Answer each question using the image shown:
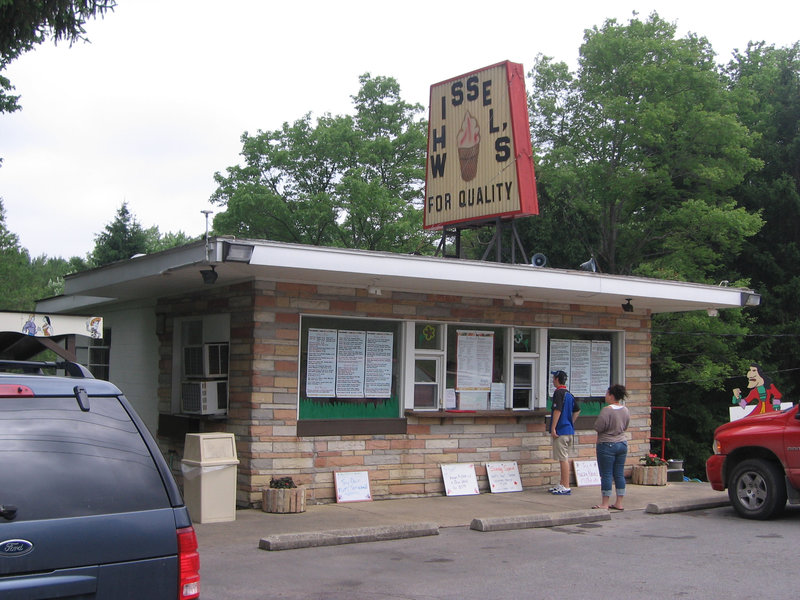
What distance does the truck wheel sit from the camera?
33.8ft

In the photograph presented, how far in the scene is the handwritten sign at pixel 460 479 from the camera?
1216cm

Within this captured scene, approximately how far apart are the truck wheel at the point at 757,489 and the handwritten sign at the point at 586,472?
3027 millimetres

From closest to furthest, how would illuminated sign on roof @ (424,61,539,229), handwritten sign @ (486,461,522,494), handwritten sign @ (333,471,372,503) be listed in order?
handwritten sign @ (333,471,372,503)
handwritten sign @ (486,461,522,494)
illuminated sign on roof @ (424,61,539,229)

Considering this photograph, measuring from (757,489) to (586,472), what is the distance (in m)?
3.53

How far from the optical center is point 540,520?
998 centimetres

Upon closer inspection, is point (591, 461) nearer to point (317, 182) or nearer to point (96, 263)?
point (317, 182)

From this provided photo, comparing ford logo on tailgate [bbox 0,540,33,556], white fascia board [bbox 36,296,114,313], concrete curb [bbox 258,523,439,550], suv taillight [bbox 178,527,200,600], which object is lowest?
concrete curb [bbox 258,523,439,550]

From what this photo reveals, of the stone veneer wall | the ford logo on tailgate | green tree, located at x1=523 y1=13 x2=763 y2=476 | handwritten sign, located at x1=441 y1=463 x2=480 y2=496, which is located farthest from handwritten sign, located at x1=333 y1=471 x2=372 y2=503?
green tree, located at x1=523 y1=13 x2=763 y2=476

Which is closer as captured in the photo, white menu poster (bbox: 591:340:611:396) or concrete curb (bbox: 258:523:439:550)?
concrete curb (bbox: 258:523:439:550)

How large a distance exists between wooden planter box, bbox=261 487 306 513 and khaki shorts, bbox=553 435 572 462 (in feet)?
13.2

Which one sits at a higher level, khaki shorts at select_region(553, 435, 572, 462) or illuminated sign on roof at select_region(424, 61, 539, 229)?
illuminated sign on roof at select_region(424, 61, 539, 229)

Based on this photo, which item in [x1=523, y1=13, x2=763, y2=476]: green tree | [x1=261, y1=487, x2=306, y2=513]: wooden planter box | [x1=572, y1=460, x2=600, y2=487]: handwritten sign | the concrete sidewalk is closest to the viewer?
the concrete sidewalk

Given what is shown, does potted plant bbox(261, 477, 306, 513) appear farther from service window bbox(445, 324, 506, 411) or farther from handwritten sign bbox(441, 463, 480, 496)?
service window bbox(445, 324, 506, 411)

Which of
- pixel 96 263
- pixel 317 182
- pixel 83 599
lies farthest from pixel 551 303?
pixel 96 263
